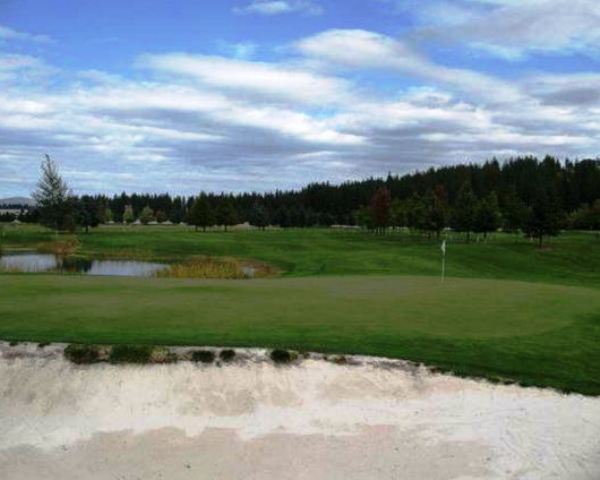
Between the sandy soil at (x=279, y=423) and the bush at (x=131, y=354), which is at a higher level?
the bush at (x=131, y=354)

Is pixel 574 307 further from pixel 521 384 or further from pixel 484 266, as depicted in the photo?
pixel 484 266

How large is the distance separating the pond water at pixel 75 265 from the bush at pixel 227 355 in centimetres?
3481

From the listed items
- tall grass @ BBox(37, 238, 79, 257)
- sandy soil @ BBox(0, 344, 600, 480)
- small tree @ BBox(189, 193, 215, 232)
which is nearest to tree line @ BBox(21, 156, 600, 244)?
small tree @ BBox(189, 193, 215, 232)

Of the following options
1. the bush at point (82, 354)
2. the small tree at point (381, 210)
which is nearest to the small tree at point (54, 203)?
the small tree at point (381, 210)

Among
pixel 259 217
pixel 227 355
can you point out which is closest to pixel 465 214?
pixel 259 217

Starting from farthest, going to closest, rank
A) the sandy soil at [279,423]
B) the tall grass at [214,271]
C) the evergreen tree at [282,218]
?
the evergreen tree at [282,218], the tall grass at [214,271], the sandy soil at [279,423]

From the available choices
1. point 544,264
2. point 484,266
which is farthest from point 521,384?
point 544,264

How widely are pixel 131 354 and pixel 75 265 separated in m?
44.3

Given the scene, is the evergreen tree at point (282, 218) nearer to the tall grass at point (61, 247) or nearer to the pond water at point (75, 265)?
the tall grass at point (61, 247)

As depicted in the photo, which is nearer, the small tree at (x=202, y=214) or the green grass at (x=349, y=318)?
the green grass at (x=349, y=318)

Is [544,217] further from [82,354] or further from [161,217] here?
[161,217]

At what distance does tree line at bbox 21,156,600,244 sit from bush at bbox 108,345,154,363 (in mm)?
60583

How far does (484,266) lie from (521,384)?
4393 centimetres

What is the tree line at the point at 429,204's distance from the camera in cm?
7825
